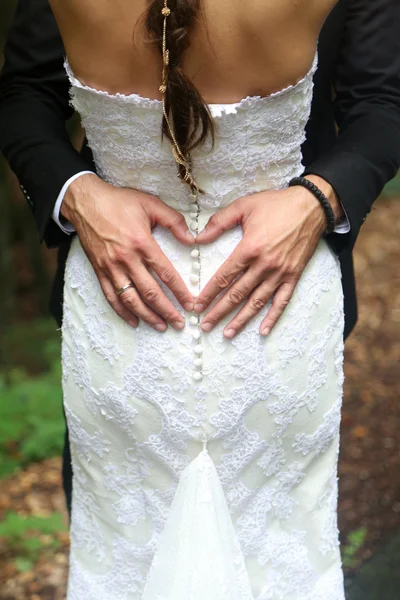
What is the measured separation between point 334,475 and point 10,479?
2487 mm

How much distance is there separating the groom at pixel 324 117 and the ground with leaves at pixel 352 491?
5.90 ft

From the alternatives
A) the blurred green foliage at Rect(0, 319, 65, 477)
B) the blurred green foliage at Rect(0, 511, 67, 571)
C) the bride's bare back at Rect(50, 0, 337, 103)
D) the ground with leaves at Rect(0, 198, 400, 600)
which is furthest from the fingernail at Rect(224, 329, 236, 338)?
the blurred green foliage at Rect(0, 319, 65, 477)

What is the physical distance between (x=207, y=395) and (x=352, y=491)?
98.0 inches

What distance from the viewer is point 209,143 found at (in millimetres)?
1522

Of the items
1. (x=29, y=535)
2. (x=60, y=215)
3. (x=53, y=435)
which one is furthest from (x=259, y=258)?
(x=53, y=435)

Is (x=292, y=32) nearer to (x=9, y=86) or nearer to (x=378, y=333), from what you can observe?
(x=9, y=86)

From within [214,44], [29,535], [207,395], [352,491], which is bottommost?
[352,491]

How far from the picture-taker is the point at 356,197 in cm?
172

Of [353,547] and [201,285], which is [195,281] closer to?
[201,285]

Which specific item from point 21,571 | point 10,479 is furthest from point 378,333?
point 21,571

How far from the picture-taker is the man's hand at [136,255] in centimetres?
157

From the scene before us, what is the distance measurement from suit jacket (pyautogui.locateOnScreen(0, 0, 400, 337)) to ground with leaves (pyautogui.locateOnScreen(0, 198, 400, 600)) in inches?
72.2

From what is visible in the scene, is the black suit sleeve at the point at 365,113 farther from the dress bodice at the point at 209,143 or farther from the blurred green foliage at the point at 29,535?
the blurred green foliage at the point at 29,535

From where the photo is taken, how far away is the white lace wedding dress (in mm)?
1554
